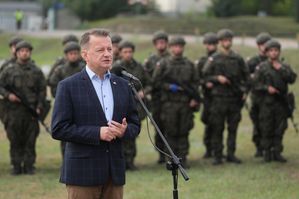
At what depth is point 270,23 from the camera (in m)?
55.2

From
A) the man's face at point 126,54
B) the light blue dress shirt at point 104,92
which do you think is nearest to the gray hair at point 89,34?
the light blue dress shirt at point 104,92

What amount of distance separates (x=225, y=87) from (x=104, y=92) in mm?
7154

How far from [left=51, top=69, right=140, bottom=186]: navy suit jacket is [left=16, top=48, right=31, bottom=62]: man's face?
606 centimetres

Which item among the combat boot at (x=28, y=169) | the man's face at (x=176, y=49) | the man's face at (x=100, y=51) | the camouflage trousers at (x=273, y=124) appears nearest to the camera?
the man's face at (x=100, y=51)

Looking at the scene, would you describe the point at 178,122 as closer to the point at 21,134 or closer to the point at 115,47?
the point at 115,47

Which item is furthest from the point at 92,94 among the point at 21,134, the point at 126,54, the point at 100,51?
the point at 21,134

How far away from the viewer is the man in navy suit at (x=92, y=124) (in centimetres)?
589

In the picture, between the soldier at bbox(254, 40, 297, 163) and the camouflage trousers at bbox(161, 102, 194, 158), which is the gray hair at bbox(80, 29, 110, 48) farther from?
the soldier at bbox(254, 40, 297, 163)

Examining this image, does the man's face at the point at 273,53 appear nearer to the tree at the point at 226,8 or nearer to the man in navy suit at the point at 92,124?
the man in navy suit at the point at 92,124

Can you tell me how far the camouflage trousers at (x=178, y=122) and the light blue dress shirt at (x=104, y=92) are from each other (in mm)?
6693

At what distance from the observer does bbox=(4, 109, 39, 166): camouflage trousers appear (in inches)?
478

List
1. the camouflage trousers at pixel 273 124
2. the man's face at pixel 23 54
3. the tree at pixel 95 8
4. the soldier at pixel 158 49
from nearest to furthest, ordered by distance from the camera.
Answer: the man's face at pixel 23 54, the camouflage trousers at pixel 273 124, the soldier at pixel 158 49, the tree at pixel 95 8

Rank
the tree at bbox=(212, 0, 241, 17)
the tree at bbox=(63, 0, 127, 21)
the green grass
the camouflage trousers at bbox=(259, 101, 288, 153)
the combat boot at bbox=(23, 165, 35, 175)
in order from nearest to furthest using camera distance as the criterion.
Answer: the combat boot at bbox=(23, 165, 35, 175), the camouflage trousers at bbox=(259, 101, 288, 153), the green grass, the tree at bbox=(212, 0, 241, 17), the tree at bbox=(63, 0, 127, 21)

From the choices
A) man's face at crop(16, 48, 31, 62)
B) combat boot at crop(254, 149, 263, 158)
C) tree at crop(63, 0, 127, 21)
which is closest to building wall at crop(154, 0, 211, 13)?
tree at crop(63, 0, 127, 21)
